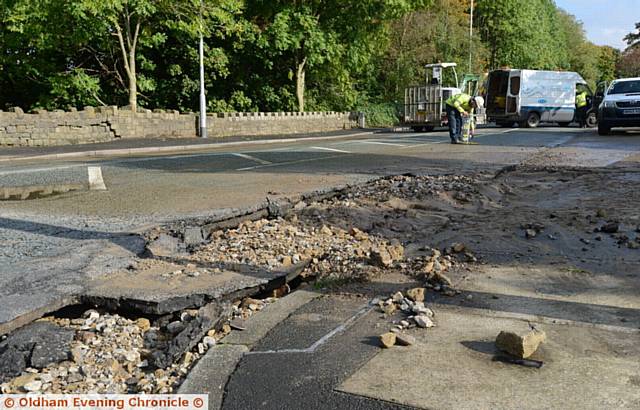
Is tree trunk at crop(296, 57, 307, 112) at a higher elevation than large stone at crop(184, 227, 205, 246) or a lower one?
higher

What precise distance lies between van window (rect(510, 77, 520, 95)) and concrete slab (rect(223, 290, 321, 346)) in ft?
97.1

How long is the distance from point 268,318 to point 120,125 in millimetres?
19397

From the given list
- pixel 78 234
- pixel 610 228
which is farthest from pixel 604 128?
pixel 78 234

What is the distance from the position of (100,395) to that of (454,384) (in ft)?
5.52

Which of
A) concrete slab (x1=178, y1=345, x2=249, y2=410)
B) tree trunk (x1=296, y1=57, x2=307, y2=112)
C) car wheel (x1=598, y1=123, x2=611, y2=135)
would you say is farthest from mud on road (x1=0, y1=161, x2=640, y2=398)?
tree trunk (x1=296, y1=57, x2=307, y2=112)

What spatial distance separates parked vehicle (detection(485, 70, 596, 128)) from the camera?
3133 cm

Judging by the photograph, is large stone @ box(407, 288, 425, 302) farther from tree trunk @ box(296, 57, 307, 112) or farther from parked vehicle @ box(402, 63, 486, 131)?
tree trunk @ box(296, 57, 307, 112)

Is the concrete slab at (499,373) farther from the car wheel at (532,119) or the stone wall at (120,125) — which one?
the car wheel at (532,119)

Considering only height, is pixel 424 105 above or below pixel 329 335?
above

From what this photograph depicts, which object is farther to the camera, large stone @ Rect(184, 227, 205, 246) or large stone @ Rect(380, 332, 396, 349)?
large stone @ Rect(184, 227, 205, 246)

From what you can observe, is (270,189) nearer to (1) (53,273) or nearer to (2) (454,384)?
(1) (53,273)

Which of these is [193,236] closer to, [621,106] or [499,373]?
[499,373]

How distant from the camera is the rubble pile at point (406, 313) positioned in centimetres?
330

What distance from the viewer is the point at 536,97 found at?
31.6 meters
